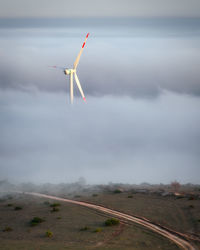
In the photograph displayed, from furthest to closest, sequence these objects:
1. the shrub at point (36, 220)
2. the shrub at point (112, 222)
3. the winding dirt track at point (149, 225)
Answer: the shrub at point (36, 220) < the shrub at point (112, 222) < the winding dirt track at point (149, 225)

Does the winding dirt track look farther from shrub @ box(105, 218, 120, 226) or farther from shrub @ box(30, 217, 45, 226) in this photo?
shrub @ box(30, 217, 45, 226)

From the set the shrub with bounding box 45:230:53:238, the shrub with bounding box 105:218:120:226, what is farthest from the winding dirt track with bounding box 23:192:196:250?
the shrub with bounding box 45:230:53:238

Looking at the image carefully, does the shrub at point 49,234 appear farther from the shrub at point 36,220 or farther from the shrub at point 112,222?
the shrub at point 112,222

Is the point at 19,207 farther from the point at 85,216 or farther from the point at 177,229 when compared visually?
the point at 177,229

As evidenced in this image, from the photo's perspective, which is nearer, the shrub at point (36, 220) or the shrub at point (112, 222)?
the shrub at point (112, 222)

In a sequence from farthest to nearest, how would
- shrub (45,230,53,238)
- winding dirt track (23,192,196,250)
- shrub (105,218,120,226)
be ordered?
shrub (105,218,120,226) → shrub (45,230,53,238) → winding dirt track (23,192,196,250)

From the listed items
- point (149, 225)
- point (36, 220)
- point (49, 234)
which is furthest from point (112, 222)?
point (36, 220)

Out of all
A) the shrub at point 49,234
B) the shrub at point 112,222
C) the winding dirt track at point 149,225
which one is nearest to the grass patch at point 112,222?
the shrub at point 112,222

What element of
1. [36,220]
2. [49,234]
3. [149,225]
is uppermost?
[36,220]

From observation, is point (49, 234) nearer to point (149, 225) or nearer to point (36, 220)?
point (36, 220)

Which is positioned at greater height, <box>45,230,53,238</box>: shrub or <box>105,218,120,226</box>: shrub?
<box>105,218,120,226</box>: shrub

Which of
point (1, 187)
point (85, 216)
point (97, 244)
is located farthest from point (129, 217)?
point (1, 187)
